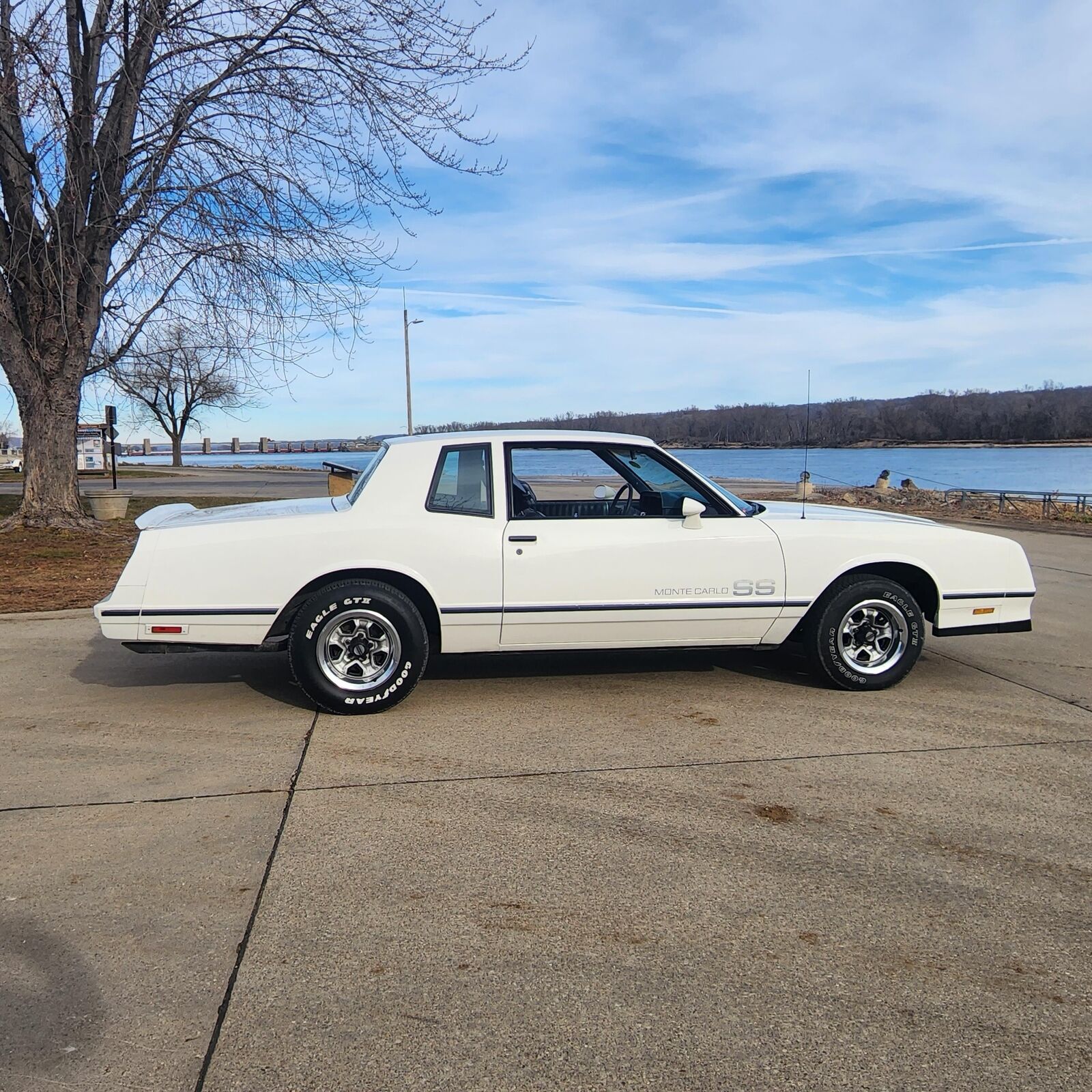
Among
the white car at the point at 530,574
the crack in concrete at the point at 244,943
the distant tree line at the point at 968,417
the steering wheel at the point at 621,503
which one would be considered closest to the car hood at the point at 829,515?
the white car at the point at 530,574

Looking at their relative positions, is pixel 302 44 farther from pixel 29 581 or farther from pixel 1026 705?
pixel 1026 705

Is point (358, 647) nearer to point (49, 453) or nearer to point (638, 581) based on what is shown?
point (638, 581)

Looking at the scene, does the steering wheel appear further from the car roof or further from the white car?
the car roof

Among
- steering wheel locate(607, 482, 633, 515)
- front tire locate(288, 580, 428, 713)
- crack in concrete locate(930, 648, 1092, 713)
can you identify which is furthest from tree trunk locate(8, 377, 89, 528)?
crack in concrete locate(930, 648, 1092, 713)

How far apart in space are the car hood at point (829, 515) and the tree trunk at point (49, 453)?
420 inches

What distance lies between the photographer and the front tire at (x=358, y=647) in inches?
198

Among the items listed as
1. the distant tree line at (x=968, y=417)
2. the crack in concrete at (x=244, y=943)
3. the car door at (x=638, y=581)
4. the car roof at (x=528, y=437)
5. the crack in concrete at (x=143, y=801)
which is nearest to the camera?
the crack in concrete at (x=244, y=943)

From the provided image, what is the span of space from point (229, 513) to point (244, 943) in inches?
136

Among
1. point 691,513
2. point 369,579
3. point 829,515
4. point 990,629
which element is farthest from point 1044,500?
point 369,579

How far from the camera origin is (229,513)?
577 cm

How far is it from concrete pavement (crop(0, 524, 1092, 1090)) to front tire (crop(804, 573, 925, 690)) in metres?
0.19

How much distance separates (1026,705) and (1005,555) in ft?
3.13

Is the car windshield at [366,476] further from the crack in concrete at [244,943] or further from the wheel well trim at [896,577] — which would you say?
the wheel well trim at [896,577]

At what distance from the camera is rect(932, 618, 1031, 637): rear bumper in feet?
18.8
